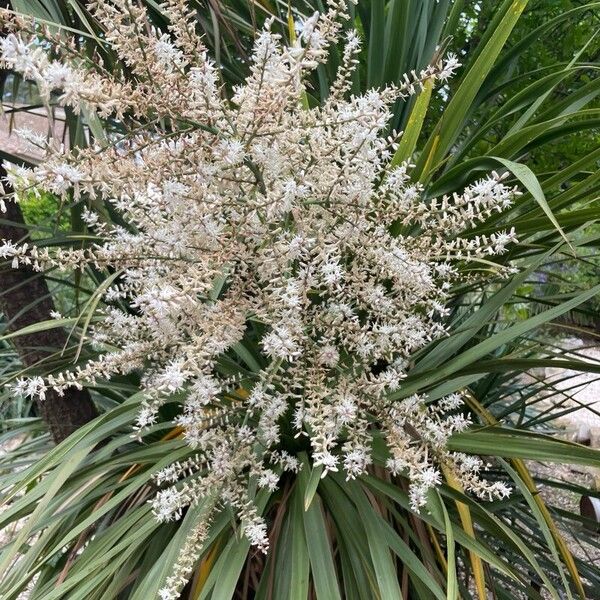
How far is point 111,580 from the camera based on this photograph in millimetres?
1396

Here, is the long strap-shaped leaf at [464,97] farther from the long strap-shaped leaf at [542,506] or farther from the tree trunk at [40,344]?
the tree trunk at [40,344]

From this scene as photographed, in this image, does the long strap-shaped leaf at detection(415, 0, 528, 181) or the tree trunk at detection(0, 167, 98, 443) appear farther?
the tree trunk at detection(0, 167, 98, 443)

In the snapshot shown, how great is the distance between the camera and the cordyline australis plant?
3.00ft

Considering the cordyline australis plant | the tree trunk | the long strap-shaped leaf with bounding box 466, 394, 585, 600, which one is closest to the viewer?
the cordyline australis plant

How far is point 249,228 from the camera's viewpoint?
101cm

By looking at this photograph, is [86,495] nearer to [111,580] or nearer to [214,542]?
[111,580]

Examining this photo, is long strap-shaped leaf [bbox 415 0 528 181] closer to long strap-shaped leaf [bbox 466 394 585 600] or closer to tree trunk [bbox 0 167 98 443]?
long strap-shaped leaf [bbox 466 394 585 600]

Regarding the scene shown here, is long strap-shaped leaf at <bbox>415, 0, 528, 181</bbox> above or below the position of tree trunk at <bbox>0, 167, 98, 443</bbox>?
above

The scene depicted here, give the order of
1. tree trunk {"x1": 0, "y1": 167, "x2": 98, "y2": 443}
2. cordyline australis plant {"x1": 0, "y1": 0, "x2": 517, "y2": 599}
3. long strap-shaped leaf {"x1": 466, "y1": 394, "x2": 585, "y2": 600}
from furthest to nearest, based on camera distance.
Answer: tree trunk {"x1": 0, "y1": 167, "x2": 98, "y2": 443}, long strap-shaped leaf {"x1": 466, "y1": 394, "x2": 585, "y2": 600}, cordyline australis plant {"x1": 0, "y1": 0, "x2": 517, "y2": 599}

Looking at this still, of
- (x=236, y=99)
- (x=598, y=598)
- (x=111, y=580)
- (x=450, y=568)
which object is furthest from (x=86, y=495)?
(x=598, y=598)

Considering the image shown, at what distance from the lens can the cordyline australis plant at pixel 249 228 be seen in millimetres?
915

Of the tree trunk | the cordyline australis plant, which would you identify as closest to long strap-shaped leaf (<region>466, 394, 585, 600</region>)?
the cordyline australis plant

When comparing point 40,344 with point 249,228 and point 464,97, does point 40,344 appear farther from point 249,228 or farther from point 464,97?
point 464,97

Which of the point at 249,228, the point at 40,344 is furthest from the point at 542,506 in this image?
the point at 40,344
